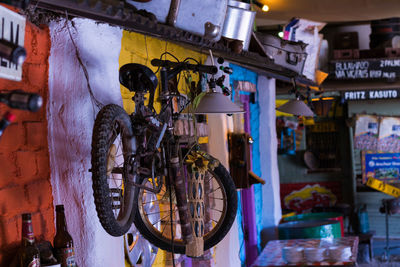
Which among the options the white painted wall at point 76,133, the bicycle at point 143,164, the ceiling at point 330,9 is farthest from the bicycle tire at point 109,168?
the ceiling at point 330,9

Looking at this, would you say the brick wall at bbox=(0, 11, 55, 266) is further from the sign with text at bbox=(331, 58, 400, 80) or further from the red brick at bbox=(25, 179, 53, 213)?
the sign with text at bbox=(331, 58, 400, 80)

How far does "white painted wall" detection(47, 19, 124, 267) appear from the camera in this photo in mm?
2199

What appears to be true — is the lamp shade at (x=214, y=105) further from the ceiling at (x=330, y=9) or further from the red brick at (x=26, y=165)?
the ceiling at (x=330, y=9)

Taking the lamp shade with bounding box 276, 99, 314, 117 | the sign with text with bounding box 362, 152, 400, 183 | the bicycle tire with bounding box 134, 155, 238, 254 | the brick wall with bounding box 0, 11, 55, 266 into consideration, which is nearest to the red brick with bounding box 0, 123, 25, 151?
the brick wall with bounding box 0, 11, 55, 266

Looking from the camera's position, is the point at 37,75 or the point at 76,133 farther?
the point at 76,133

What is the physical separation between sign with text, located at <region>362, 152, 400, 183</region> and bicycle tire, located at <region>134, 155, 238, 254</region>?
24.3ft

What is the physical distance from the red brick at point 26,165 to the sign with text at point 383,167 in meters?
8.32

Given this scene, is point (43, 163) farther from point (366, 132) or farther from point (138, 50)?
point (366, 132)

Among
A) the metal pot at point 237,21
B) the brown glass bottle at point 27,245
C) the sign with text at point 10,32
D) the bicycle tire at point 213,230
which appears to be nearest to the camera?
the sign with text at point 10,32

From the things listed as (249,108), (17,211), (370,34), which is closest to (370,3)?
(249,108)

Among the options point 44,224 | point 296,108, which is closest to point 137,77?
point 44,224

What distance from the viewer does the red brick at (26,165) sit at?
194 cm

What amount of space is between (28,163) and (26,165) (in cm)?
2

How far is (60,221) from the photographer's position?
2.02 m
